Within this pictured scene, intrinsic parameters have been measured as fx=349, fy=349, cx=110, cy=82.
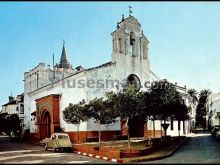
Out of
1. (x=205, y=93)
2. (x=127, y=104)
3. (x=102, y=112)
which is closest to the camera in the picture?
(x=127, y=104)

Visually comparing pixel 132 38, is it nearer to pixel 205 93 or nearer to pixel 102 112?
pixel 102 112

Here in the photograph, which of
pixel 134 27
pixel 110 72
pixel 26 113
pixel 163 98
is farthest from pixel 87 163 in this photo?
pixel 26 113

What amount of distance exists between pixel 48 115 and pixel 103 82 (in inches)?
356

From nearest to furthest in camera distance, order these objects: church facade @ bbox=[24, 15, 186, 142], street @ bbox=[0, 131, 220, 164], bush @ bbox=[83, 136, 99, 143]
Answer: street @ bbox=[0, 131, 220, 164], bush @ bbox=[83, 136, 99, 143], church facade @ bbox=[24, 15, 186, 142]

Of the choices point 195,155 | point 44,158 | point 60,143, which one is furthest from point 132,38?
point 44,158

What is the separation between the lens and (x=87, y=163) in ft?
66.1

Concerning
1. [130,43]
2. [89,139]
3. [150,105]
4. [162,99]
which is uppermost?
[130,43]

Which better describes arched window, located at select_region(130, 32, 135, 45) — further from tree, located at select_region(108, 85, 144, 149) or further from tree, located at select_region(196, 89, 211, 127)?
tree, located at select_region(196, 89, 211, 127)

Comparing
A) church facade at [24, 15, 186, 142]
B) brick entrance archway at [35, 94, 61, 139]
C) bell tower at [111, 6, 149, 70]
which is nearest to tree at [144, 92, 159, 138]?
church facade at [24, 15, 186, 142]

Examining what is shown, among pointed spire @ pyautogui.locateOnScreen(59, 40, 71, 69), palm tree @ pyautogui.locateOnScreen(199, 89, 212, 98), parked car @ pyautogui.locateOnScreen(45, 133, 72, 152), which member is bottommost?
parked car @ pyautogui.locateOnScreen(45, 133, 72, 152)

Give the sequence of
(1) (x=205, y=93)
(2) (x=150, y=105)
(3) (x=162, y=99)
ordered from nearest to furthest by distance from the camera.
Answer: (2) (x=150, y=105)
(3) (x=162, y=99)
(1) (x=205, y=93)

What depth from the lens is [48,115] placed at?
43844mm

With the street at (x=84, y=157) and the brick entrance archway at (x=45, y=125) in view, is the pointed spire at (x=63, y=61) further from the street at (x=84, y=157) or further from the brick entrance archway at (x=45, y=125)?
the street at (x=84, y=157)

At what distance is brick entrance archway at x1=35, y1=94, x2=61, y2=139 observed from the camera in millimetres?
40294
